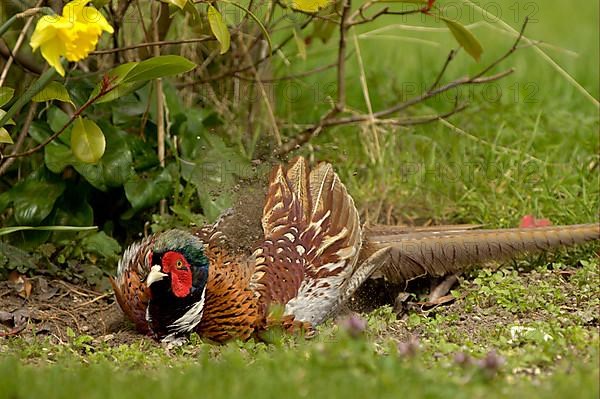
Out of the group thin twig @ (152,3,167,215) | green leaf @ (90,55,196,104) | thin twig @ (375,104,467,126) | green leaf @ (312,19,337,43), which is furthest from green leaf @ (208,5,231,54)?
thin twig @ (375,104,467,126)

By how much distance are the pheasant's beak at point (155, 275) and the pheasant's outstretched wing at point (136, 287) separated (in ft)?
0.34

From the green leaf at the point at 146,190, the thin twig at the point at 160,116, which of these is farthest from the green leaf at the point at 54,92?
the thin twig at the point at 160,116

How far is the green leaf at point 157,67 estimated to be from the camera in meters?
3.72

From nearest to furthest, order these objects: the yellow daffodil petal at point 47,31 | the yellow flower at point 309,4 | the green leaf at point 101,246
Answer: the yellow daffodil petal at point 47,31
the yellow flower at point 309,4
the green leaf at point 101,246

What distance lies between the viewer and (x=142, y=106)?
15.7 feet

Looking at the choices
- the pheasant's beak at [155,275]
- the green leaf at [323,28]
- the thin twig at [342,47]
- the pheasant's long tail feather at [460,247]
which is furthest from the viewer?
the green leaf at [323,28]

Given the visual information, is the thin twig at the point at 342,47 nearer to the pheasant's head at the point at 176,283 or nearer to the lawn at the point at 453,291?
the lawn at the point at 453,291

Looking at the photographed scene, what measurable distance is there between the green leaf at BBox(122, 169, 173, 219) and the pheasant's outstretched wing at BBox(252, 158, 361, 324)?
0.64m

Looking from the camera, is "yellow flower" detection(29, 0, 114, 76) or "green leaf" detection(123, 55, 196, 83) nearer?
"yellow flower" detection(29, 0, 114, 76)

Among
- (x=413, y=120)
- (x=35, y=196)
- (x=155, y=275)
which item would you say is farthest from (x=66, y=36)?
(x=413, y=120)

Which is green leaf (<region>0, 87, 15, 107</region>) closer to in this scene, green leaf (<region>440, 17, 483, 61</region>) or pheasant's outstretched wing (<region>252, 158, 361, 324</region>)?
pheasant's outstretched wing (<region>252, 158, 361, 324</region>)

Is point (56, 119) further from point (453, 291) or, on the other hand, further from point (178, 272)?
point (453, 291)

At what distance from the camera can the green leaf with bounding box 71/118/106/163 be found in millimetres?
3803

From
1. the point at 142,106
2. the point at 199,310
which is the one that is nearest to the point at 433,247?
the point at 199,310
